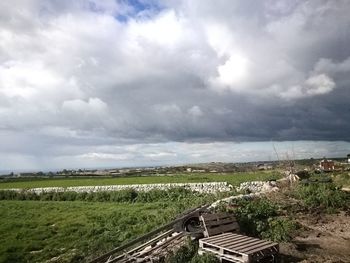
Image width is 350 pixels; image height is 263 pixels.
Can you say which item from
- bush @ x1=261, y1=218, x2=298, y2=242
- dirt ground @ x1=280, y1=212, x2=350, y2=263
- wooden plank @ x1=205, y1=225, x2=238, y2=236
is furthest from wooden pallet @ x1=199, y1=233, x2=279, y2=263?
bush @ x1=261, y1=218, x2=298, y2=242

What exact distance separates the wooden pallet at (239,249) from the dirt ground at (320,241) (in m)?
0.93

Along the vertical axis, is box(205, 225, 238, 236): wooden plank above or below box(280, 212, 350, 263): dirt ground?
above

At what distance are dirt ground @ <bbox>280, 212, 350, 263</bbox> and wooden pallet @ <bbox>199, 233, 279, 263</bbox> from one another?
3.06 ft

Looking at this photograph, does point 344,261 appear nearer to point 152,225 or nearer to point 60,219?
point 152,225

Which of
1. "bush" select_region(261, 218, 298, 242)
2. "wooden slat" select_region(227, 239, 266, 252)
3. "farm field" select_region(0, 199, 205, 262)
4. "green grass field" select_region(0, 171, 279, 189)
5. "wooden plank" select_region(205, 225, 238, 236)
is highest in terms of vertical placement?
"green grass field" select_region(0, 171, 279, 189)

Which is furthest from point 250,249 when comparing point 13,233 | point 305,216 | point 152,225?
point 13,233

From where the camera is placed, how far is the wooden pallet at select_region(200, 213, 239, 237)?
12359mm

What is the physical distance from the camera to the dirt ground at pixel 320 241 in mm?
11477

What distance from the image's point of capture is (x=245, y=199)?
17406mm

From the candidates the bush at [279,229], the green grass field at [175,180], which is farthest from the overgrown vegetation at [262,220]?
the green grass field at [175,180]

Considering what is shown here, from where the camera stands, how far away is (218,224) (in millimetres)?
12734

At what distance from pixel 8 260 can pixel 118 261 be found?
7863 millimetres

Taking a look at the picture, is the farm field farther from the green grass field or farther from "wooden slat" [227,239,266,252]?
the green grass field

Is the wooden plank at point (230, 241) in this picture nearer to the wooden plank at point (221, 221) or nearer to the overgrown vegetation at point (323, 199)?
the wooden plank at point (221, 221)
